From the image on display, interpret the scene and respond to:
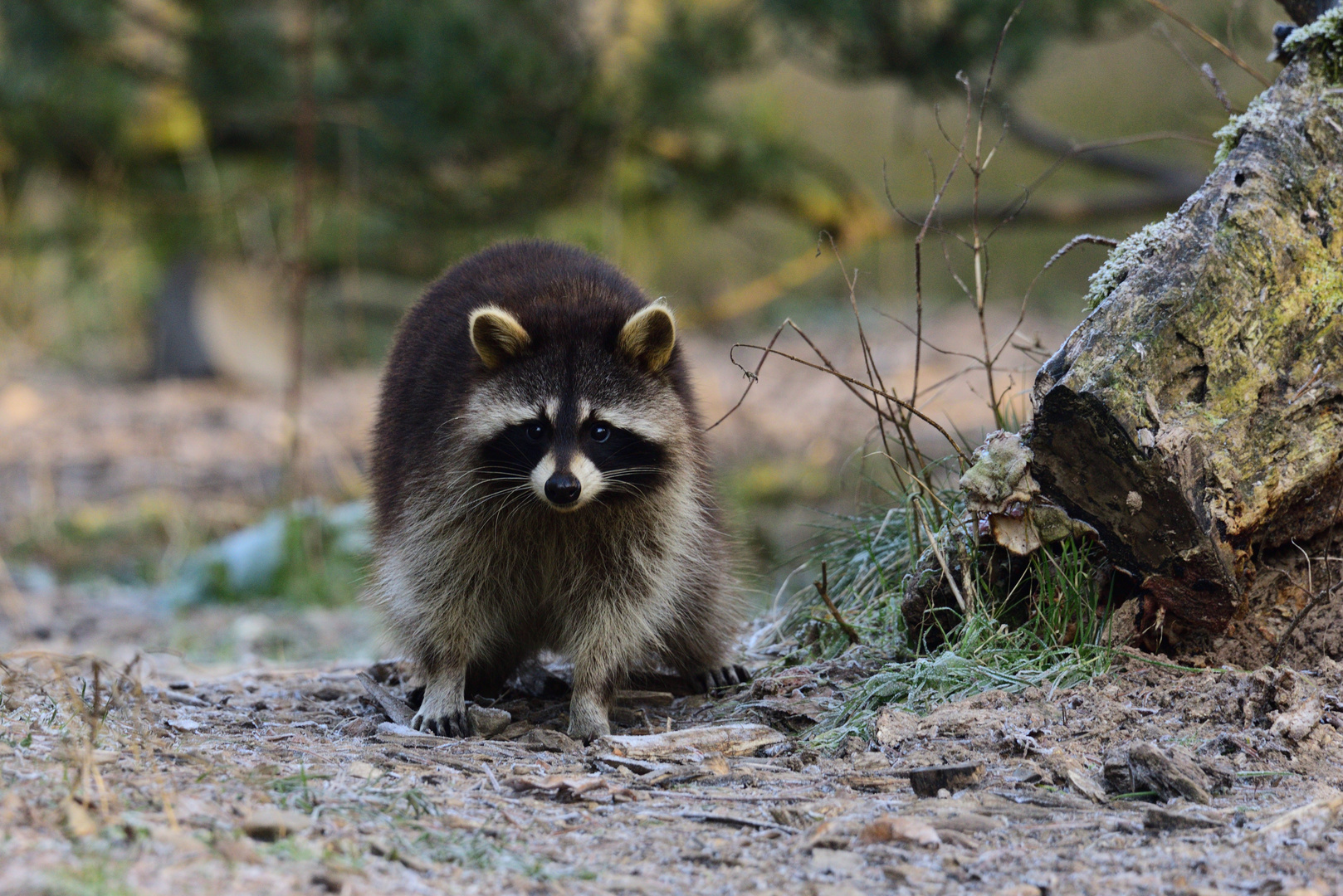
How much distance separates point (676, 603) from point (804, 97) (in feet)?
32.6

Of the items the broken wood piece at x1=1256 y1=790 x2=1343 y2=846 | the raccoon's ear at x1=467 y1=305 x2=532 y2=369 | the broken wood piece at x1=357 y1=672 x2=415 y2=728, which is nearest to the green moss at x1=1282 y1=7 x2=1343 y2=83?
the broken wood piece at x1=1256 y1=790 x2=1343 y2=846

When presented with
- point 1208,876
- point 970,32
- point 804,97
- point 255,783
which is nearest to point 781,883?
point 1208,876

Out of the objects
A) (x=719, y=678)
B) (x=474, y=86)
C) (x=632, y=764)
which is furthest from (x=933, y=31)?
(x=632, y=764)

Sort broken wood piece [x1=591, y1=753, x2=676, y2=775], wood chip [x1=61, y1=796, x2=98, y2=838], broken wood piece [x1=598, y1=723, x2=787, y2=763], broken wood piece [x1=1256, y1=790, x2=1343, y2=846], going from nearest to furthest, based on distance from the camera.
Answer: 1. wood chip [x1=61, y1=796, x2=98, y2=838]
2. broken wood piece [x1=1256, y1=790, x2=1343, y2=846]
3. broken wood piece [x1=591, y1=753, x2=676, y2=775]
4. broken wood piece [x1=598, y1=723, x2=787, y2=763]

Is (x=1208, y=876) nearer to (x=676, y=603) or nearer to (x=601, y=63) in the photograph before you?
(x=676, y=603)

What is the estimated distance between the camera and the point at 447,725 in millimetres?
3324

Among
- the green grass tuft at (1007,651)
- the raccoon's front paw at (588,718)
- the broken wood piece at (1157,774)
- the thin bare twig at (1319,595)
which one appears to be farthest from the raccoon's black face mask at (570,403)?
the thin bare twig at (1319,595)

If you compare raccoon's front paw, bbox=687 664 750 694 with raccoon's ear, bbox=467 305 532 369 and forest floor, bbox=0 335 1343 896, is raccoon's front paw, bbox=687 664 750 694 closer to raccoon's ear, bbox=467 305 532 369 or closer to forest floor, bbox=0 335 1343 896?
forest floor, bbox=0 335 1343 896

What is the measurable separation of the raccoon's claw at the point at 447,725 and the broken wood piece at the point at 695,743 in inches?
18.0

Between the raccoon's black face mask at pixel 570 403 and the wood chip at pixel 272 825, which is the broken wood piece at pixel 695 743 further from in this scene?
the wood chip at pixel 272 825

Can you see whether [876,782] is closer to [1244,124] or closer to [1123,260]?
[1123,260]

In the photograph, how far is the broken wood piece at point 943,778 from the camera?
253 cm

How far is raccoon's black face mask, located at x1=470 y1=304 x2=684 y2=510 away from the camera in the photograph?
328cm

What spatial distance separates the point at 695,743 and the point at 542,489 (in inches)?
28.8
